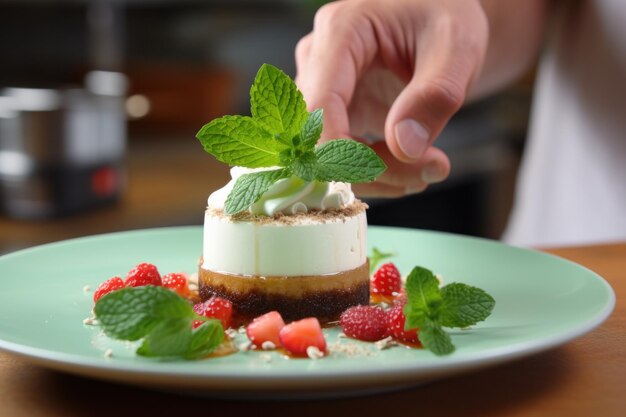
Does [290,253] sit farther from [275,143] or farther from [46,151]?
[46,151]

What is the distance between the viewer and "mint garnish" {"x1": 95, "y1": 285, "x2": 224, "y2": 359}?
3.60 ft

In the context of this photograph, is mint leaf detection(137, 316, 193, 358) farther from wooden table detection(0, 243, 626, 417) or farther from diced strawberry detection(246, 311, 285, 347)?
diced strawberry detection(246, 311, 285, 347)

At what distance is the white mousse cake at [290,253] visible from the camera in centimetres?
146

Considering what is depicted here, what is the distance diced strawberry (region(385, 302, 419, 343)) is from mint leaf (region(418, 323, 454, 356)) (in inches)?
3.0

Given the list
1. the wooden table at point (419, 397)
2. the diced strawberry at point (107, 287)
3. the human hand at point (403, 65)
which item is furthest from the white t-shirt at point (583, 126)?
the diced strawberry at point (107, 287)

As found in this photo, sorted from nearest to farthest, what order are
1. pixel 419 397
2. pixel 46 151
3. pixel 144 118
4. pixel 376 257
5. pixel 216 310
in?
pixel 419 397
pixel 216 310
pixel 376 257
pixel 46 151
pixel 144 118

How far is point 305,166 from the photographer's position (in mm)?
1404

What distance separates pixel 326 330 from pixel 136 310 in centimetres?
38

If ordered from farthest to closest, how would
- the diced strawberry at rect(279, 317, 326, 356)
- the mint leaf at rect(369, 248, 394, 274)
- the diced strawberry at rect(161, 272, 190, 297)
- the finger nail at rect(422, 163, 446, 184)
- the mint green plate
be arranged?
the finger nail at rect(422, 163, 446, 184) → the mint leaf at rect(369, 248, 394, 274) → the diced strawberry at rect(161, 272, 190, 297) → the diced strawberry at rect(279, 317, 326, 356) → the mint green plate

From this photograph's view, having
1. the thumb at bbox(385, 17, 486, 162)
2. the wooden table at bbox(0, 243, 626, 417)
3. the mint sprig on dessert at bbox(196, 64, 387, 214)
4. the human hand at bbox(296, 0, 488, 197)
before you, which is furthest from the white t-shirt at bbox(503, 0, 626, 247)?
the wooden table at bbox(0, 243, 626, 417)

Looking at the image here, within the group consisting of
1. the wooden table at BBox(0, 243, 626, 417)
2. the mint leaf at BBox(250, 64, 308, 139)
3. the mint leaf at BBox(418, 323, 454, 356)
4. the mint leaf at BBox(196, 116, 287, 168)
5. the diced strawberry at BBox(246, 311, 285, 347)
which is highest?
the mint leaf at BBox(250, 64, 308, 139)

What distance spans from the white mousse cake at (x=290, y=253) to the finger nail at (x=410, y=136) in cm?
16

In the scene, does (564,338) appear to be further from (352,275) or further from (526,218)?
(526,218)

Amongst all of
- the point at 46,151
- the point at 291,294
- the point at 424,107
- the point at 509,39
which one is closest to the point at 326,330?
the point at 291,294
